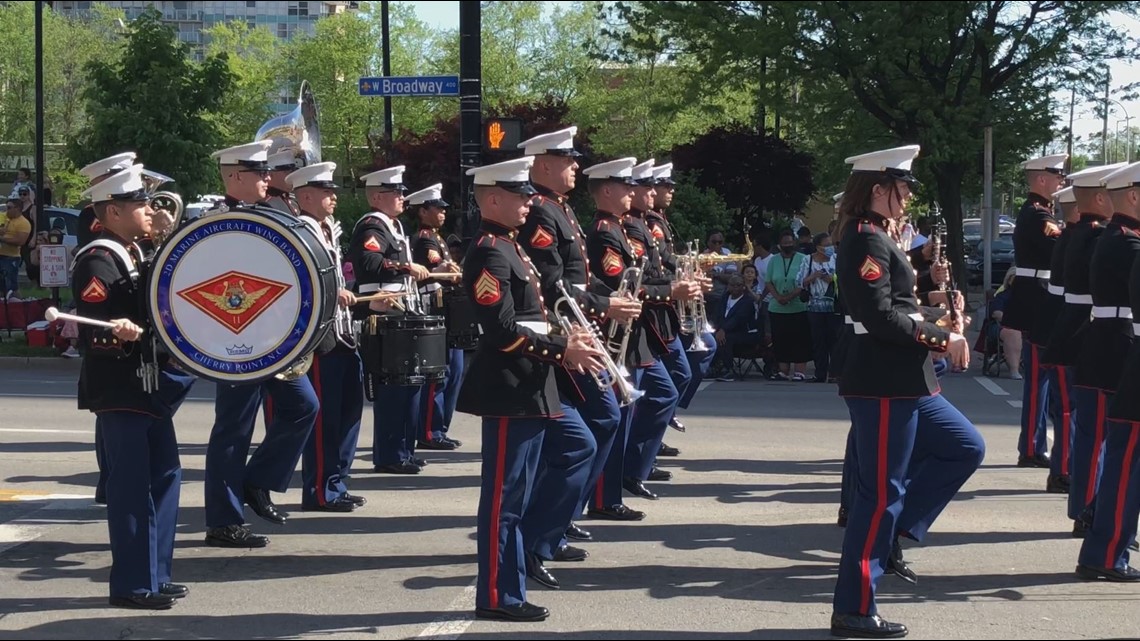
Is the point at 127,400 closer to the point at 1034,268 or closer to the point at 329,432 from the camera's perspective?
the point at 329,432

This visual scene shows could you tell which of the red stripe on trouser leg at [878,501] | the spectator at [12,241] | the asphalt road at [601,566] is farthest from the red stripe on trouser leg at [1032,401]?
the spectator at [12,241]

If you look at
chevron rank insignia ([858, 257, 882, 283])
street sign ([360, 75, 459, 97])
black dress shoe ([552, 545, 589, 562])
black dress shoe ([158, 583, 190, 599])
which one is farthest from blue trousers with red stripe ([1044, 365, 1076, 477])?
street sign ([360, 75, 459, 97])

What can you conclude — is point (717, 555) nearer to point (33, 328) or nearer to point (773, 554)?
point (773, 554)

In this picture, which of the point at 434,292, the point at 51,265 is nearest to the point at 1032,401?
the point at 434,292

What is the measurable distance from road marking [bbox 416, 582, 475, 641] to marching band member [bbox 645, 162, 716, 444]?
314 cm

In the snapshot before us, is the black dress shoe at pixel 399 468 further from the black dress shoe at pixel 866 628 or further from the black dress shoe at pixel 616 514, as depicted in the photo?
the black dress shoe at pixel 866 628

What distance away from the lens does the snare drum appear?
9047 mm

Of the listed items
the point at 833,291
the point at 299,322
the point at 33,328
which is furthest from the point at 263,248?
the point at 33,328

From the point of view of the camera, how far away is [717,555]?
7.91 metres

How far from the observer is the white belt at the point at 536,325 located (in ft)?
21.2

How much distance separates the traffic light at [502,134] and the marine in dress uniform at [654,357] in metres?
5.53

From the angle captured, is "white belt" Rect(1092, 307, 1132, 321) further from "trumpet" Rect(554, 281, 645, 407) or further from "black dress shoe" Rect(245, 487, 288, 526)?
"black dress shoe" Rect(245, 487, 288, 526)

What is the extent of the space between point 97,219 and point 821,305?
38.3 ft

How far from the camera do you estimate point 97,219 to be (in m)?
6.94
